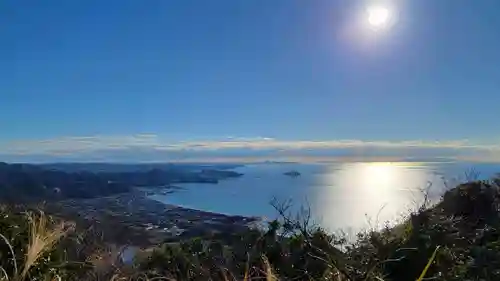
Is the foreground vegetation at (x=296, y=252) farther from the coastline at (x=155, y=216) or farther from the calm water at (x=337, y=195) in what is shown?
the coastline at (x=155, y=216)

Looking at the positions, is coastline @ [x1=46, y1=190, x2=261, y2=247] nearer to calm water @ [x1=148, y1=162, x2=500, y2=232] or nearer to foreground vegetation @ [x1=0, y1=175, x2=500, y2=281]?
calm water @ [x1=148, y1=162, x2=500, y2=232]

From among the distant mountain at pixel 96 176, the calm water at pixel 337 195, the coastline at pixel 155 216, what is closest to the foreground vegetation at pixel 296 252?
the calm water at pixel 337 195

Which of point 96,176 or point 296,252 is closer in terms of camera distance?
point 296,252

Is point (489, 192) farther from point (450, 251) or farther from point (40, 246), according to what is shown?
point (40, 246)

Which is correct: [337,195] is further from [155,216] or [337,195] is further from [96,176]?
[96,176]

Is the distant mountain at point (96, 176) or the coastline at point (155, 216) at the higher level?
the distant mountain at point (96, 176)

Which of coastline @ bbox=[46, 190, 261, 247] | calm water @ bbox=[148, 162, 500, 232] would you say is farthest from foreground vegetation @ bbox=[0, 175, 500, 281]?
coastline @ bbox=[46, 190, 261, 247]

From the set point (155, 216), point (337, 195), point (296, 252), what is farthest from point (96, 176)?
point (296, 252)

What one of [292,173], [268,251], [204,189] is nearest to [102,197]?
[204,189]
